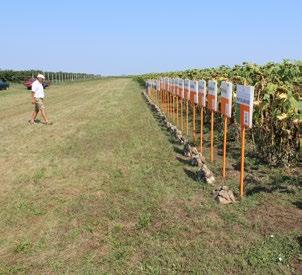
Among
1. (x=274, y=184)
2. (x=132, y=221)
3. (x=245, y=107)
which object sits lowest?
(x=132, y=221)

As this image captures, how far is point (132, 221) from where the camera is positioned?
7.05 m

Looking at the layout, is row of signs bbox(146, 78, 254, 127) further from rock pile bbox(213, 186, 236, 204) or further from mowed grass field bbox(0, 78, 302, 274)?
mowed grass field bbox(0, 78, 302, 274)

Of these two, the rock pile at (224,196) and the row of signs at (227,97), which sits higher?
the row of signs at (227,97)

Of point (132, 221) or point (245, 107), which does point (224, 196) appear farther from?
point (132, 221)

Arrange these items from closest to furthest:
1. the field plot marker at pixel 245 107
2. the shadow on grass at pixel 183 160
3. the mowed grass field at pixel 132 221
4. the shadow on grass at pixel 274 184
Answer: the mowed grass field at pixel 132 221 < the field plot marker at pixel 245 107 < the shadow on grass at pixel 274 184 < the shadow on grass at pixel 183 160

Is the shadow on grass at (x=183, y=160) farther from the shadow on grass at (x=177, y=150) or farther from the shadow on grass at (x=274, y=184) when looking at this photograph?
the shadow on grass at (x=274, y=184)

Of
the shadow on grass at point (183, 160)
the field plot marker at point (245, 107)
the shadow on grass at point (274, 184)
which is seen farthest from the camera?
the shadow on grass at point (183, 160)

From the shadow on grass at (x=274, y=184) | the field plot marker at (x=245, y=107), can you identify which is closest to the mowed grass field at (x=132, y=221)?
the shadow on grass at (x=274, y=184)

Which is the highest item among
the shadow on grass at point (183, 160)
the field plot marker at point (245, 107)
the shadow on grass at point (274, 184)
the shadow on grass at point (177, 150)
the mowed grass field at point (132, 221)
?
the field plot marker at point (245, 107)

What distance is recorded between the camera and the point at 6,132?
16.9m

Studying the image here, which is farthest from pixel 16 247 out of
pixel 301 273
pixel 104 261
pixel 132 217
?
pixel 301 273

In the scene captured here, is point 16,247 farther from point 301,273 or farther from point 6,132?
point 6,132

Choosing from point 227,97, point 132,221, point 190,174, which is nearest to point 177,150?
point 190,174

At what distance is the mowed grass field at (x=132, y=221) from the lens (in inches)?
225
